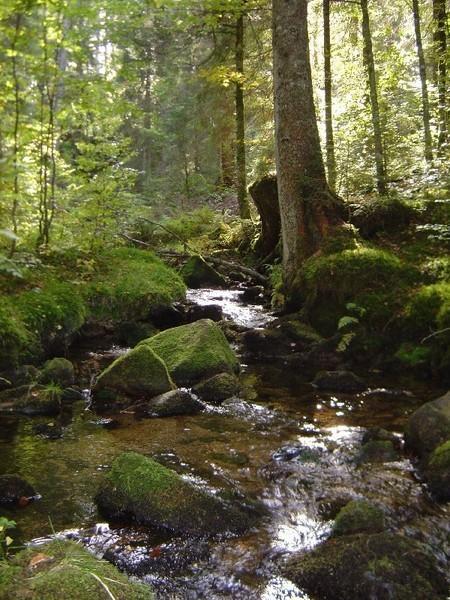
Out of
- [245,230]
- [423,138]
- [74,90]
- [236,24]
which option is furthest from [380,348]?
[236,24]

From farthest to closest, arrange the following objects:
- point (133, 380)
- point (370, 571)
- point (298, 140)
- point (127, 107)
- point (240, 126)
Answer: point (240, 126) < point (298, 140) < point (127, 107) < point (133, 380) < point (370, 571)

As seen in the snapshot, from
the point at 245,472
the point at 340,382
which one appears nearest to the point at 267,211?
the point at 340,382

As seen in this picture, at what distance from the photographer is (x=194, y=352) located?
767 centimetres

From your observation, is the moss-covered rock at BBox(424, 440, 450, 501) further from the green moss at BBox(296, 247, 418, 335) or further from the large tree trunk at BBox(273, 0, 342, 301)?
the large tree trunk at BBox(273, 0, 342, 301)

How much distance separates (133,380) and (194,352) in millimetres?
1112

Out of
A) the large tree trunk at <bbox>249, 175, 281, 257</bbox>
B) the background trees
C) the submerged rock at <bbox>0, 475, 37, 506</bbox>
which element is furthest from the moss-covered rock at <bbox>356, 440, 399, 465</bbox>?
the large tree trunk at <bbox>249, 175, 281, 257</bbox>

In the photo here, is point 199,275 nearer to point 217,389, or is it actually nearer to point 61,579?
point 217,389

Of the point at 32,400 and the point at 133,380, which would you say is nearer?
the point at 32,400

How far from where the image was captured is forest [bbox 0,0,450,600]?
356 cm

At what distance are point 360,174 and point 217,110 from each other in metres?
9.76

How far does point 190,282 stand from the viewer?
14367 millimetres

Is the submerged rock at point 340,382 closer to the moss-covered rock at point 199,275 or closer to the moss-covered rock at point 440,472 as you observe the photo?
the moss-covered rock at point 440,472

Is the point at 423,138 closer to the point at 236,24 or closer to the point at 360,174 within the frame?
the point at 360,174

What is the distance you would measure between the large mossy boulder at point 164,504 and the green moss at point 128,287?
18.2 ft
